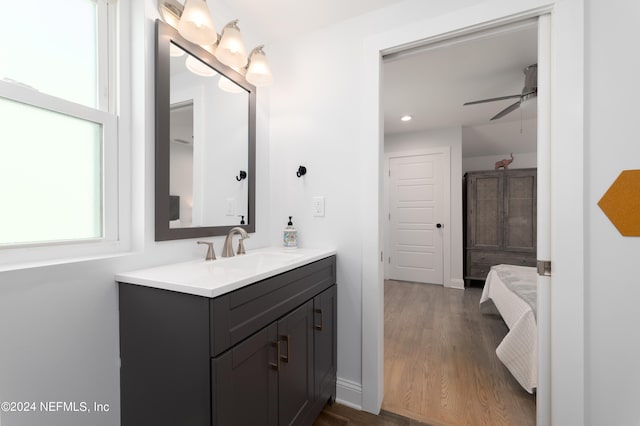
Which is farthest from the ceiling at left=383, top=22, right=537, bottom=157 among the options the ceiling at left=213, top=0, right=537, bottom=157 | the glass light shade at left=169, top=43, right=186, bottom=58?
the glass light shade at left=169, top=43, right=186, bottom=58

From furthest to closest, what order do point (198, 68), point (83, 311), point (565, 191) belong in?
1. point (198, 68)
2. point (565, 191)
3. point (83, 311)

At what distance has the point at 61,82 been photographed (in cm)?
101

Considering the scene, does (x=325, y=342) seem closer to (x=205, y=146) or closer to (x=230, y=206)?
(x=230, y=206)

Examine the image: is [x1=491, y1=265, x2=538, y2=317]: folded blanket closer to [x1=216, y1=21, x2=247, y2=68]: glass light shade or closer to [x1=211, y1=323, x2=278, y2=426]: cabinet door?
[x1=211, y1=323, x2=278, y2=426]: cabinet door

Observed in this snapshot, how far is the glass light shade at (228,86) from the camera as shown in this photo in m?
1.58

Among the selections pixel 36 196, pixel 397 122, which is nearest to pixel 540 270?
pixel 36 196

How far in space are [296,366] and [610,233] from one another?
1.42 m

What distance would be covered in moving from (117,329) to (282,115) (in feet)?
4.94

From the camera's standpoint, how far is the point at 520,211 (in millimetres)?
4000

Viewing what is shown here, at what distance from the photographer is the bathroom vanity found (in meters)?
0.84

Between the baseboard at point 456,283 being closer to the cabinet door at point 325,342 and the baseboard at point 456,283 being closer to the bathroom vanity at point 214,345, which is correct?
the cabinet door at point 325,342

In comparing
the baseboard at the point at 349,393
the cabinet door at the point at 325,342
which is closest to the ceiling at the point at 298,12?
the cabinet door at the point at 325,342

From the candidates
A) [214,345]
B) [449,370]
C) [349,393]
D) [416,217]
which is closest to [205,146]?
[214,345]

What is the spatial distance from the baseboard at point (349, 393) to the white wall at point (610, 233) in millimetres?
1053
